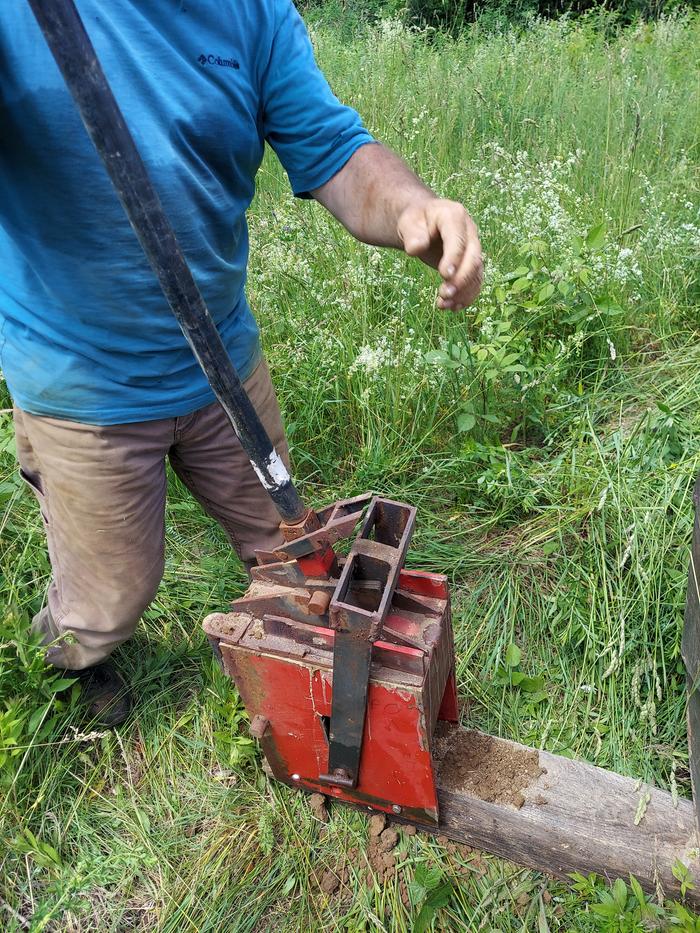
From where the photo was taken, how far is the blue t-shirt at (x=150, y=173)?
147 cm

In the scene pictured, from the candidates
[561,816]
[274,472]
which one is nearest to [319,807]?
[561,816]

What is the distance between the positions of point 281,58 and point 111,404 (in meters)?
0.95

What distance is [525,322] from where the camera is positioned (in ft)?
9.29

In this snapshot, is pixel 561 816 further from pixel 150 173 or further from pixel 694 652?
pixel 150 173

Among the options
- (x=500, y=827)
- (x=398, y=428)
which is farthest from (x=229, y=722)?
(x=398, y=428)

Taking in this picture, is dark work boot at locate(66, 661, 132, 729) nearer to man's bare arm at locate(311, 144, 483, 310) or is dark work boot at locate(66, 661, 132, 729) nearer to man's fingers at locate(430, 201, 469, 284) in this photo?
man's bare arm at locate(311, 144, 483, 310)

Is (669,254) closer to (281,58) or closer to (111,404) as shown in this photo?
(281,58)

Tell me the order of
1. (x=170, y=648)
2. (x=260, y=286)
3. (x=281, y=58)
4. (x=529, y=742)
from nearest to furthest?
(x=281, y=58) → (x=529, y=742) → (x=170, y=648) → (x=260, y=286)

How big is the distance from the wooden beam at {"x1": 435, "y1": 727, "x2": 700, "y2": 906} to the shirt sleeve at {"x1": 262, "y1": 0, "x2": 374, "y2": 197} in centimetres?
159

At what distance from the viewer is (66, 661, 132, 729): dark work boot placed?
2260 millimetres

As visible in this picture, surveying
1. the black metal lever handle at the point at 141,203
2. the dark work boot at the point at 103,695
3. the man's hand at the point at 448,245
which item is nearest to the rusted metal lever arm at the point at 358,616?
the black metal lever handle at the point at 141,203

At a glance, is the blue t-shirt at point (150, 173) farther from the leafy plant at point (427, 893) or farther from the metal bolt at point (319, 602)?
the leafy plant at point (427, 893)

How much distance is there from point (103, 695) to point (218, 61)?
1839mm

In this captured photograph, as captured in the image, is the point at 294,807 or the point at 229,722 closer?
the point at 294,807
